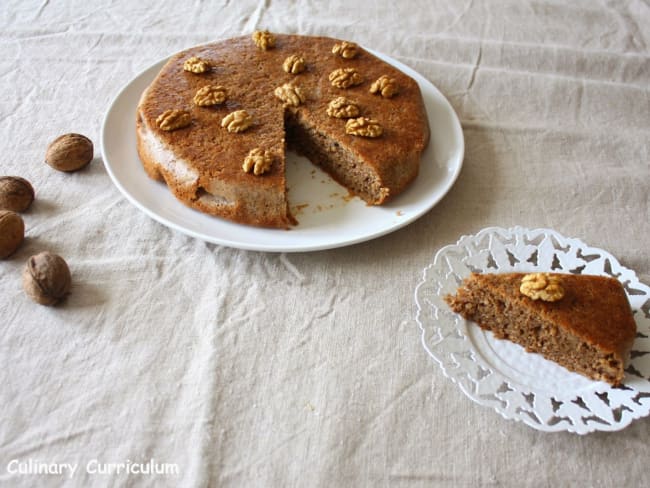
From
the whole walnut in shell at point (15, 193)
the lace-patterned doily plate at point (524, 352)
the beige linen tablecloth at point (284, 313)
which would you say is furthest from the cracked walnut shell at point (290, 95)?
the whole walnut in shell at point (15, 193)

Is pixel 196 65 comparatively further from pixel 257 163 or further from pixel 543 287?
pixel 543 287

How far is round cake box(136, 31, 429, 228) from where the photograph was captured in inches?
96.5

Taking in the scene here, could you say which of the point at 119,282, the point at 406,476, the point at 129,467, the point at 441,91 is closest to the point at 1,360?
the point at 119,282

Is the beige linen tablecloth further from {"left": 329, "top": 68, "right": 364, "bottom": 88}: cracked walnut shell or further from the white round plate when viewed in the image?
{"left": 329, "top": 68, "right": 364, "bottom": 88}: cracked walnut shell

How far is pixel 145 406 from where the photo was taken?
1.91m

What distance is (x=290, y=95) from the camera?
2.82 meters

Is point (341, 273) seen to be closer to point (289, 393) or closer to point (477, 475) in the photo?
point (289, 393)

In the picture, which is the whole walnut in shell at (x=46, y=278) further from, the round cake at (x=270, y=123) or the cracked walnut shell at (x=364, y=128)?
the cracked walnut shell at (x=364, y=128)

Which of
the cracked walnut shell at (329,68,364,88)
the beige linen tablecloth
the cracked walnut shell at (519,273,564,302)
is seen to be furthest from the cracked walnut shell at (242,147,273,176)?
the cracked walnut shell at (519,273,564,302)

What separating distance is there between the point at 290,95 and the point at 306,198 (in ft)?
1.79

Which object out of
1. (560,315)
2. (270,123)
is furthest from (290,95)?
(560,315)

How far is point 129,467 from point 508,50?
3222 millimetres

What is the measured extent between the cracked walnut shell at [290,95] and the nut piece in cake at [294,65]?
0.53ft

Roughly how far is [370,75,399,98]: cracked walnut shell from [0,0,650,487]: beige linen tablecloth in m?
0.53
